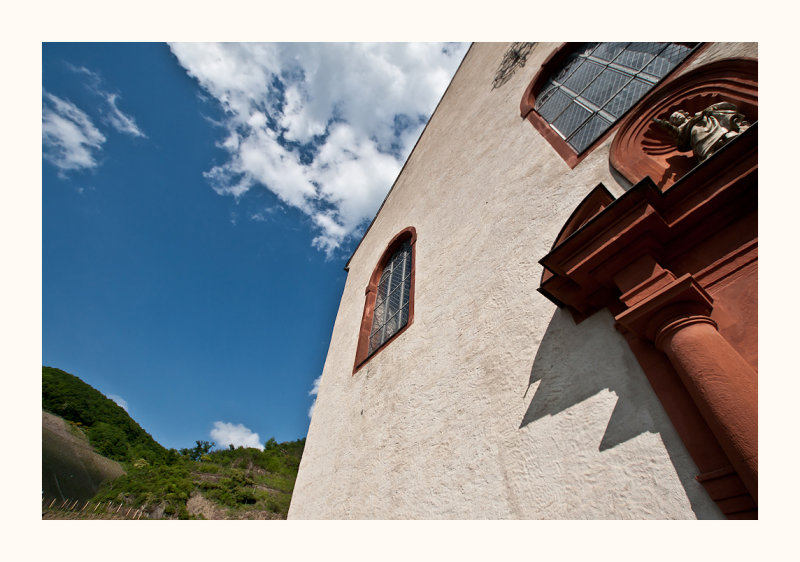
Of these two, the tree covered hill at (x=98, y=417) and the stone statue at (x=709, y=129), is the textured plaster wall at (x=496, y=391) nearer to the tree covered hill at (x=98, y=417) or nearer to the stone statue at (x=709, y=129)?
the stone statue at (x=709, y=129)

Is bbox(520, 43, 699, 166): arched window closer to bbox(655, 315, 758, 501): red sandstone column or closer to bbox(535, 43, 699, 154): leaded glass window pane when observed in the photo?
bbox(535, 43, 699, 154): leaded glass window pane

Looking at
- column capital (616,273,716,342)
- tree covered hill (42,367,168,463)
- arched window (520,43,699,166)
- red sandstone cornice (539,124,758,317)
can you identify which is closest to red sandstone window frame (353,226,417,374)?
arched window (520,43,699,166)

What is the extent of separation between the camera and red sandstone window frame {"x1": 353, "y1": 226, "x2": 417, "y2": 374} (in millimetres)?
5202

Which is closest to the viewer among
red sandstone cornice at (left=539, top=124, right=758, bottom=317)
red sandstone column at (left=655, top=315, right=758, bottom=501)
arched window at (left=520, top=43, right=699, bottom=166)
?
red sandstone column at (left=655, top=315, right=758, bottom=501)

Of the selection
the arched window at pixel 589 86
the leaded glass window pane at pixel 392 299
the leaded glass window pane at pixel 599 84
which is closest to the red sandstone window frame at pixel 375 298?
the leaded glass window pane at pixel 392 299

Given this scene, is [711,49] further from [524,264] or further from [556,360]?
[556,360]

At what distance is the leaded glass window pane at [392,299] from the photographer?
223 inches

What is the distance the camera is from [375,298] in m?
6.89

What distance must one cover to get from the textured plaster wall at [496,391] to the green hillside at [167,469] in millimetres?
9170

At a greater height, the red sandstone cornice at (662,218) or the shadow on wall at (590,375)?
the red sandstone cornice at (662,218)

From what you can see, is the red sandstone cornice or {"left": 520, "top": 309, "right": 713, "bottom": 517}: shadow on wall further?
the red sandstone cornice

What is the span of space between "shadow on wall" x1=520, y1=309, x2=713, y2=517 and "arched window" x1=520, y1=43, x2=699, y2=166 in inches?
72.2

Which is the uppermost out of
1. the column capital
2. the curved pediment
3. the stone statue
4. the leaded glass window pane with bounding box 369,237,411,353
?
the leaded glass window pane with bounding box 369,237,411,353

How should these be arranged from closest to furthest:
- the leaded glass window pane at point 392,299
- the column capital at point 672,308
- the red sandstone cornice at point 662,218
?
the column capital at point 672,308 < the red sandstone cornice at point 662,218 < the leaded glass window pane at point 392,299
